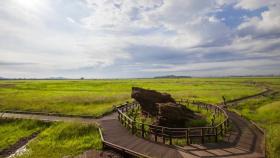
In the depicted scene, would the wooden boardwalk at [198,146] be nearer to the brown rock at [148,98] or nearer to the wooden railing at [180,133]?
the wooden railing at [180,133]

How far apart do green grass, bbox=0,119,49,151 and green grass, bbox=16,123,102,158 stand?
9.21ft

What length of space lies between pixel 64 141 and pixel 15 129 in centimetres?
1091

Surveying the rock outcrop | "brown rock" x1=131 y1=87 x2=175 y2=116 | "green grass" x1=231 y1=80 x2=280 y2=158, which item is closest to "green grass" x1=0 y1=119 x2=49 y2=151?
"brown rock" x1=131 y1=87 x2=175 y2=116

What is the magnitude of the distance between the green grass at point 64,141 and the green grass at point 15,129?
9.21ft

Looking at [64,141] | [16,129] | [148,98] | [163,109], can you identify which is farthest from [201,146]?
[16,129]

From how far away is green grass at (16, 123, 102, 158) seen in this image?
75.3 ft

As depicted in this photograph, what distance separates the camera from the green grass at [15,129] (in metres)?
29.0

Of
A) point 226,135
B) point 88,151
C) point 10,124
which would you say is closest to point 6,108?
point 10,124

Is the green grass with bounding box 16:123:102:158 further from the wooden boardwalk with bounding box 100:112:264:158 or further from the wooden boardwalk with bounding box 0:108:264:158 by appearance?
the wooden boardwalk with bounding box 100:112:264:158

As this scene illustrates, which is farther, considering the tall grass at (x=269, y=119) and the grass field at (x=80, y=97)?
the grass field at (x=80, y=97)

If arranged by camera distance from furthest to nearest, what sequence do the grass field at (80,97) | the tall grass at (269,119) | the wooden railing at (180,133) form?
the grass field at (80,97) → the wooden railing at (180,133) → the tall grass at (269,119)

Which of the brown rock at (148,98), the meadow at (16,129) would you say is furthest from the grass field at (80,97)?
the brown rock at (148,98)

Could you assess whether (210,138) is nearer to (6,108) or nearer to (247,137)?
(247,137)

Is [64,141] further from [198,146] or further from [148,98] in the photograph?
[198,146]
